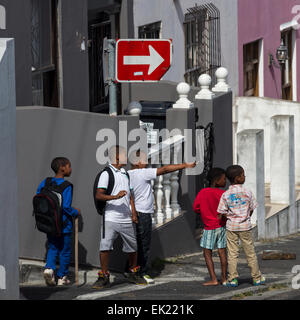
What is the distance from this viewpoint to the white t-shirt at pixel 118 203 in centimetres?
1047

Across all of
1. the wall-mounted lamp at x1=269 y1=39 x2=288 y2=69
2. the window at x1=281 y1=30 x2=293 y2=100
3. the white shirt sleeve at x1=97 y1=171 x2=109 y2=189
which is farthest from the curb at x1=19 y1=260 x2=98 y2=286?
the window at x1=281 y1=30 x2=293 y2=100

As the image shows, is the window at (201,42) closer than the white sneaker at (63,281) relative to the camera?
No

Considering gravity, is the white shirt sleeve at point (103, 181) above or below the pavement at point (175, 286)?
above

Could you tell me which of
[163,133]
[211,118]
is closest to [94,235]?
[163,133]

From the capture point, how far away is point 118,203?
34.5 feet

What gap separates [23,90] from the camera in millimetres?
12688

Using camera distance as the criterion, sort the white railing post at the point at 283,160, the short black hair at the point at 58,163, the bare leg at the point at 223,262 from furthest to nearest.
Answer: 1. the white railing post at the point at 283,160
2. the bare leg at the point at 223,262
3. the short black hair at the point at 58,163

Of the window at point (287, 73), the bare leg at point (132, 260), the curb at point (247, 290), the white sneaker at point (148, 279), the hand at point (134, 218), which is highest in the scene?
the window at point (287, 73)

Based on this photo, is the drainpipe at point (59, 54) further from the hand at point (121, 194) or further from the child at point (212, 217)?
the hand at point (121, 194)

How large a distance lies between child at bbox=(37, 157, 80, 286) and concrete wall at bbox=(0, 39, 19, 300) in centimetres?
170

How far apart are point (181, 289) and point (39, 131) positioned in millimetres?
2544

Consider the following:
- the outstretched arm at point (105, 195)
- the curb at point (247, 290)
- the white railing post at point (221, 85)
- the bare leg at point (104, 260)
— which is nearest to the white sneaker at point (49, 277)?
the bare leg at point (104, 260)

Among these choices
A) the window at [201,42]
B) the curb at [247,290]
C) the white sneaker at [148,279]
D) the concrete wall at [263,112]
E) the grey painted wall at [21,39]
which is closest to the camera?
the curb at [247,290]

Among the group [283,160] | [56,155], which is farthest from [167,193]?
[283,160]
